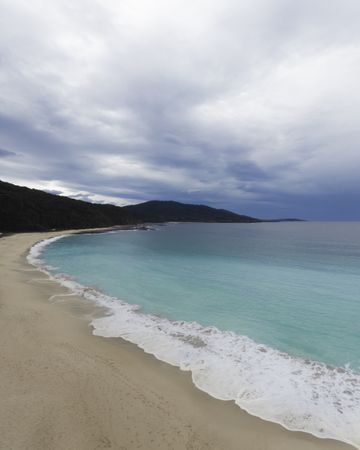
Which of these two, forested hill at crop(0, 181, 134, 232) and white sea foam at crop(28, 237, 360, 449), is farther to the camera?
forested hill at crop(0, 181, 134, 232)

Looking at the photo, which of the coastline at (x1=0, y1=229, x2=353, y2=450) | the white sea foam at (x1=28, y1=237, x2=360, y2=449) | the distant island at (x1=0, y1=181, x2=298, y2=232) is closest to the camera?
the coastline at (x1=0, y1=229, x2=353, y2=450)

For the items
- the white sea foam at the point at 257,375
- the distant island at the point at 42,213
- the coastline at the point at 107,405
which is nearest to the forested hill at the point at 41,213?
the distant island at the point at 42,213

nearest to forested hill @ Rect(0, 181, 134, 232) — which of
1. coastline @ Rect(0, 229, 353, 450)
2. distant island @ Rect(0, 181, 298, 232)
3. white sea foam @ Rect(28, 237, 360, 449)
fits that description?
distant island @ Rect(0, 181, 298, 232)

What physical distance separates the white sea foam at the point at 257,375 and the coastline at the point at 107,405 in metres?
0.39

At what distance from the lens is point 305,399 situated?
262 inches

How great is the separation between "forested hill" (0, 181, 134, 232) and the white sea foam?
6310cm

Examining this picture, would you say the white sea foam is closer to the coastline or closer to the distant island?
the coastline

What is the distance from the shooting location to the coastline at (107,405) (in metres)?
5.11

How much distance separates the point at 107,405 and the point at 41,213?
79.5m

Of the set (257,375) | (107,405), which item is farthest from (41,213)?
(257,375)

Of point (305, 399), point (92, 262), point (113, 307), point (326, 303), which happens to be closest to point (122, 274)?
point (92, 262)

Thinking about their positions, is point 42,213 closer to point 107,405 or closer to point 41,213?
point 41,213

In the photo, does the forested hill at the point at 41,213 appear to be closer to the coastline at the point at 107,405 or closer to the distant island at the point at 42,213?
the distant island at the point at 42,213

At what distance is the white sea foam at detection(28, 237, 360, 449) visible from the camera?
5988 mm
